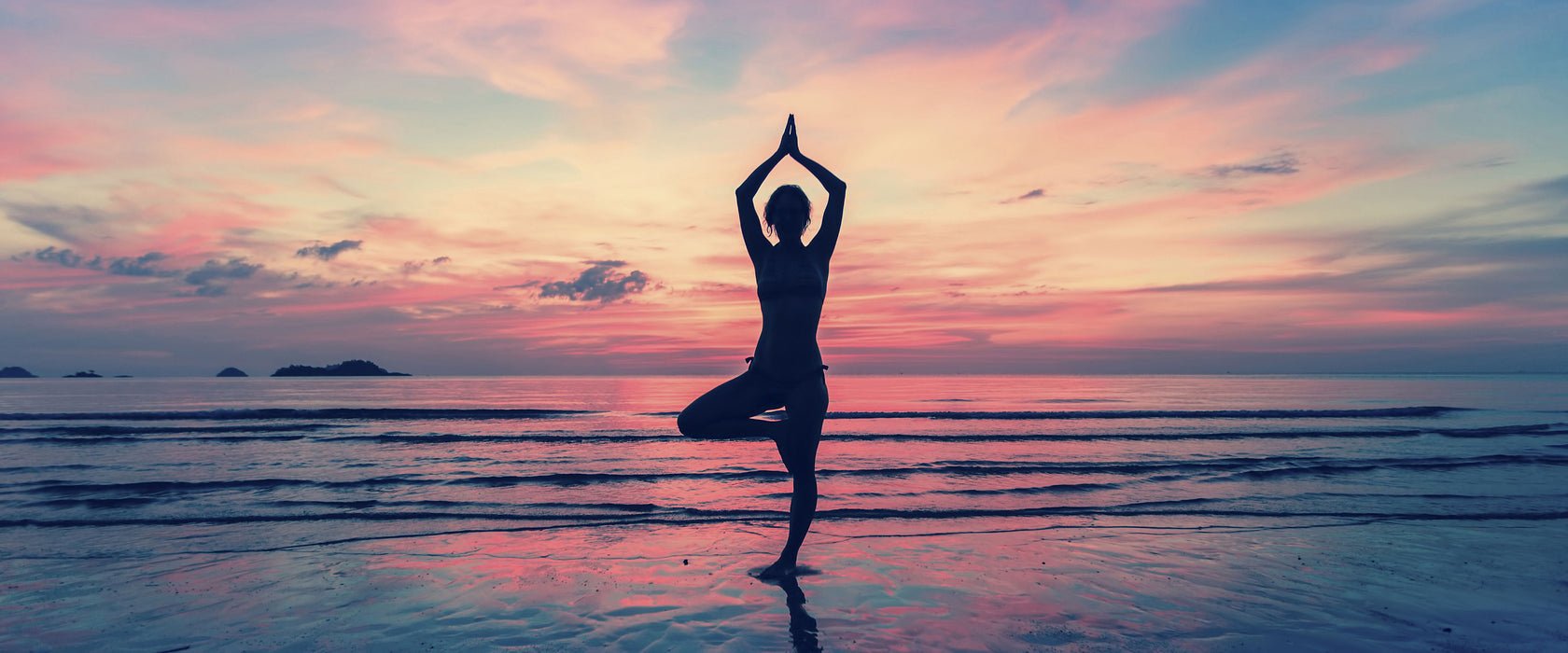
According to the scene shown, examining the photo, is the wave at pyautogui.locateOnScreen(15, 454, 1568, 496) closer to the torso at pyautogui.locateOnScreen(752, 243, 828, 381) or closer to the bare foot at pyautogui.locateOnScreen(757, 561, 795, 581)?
the bare foot at pyautogui.locateOnScreen(757, 561, 795, 581)

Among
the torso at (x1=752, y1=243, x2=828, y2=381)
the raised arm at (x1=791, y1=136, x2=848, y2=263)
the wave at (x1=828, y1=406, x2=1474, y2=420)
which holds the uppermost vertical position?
the raised arm at (x1=791, y1=136, x2=848, y2=263)

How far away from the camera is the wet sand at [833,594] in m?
4.39

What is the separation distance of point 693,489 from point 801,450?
598 centimetres

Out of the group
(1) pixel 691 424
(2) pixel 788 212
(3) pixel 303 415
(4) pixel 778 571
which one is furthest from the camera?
(3) pixel 303 415

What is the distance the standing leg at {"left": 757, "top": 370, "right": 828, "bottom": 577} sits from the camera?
5.10 meters

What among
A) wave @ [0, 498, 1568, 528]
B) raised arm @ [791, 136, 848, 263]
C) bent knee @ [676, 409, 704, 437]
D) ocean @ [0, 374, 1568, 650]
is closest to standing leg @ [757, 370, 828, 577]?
ocean @ [0, 374, 1568, 650]

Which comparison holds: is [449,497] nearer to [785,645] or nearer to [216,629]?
[216,629]

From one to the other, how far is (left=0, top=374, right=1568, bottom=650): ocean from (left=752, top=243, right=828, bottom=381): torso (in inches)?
71.7

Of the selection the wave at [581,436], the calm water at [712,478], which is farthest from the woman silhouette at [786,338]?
the wave at [581,436]

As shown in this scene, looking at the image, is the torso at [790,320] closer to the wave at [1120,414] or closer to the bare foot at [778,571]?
the bare foot at [778,571]

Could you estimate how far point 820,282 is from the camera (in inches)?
204

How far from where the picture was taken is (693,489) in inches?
424

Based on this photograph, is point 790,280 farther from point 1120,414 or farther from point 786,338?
point 1120,414

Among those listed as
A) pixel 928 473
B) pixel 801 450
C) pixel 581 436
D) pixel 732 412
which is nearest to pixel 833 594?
pixel 801 450
